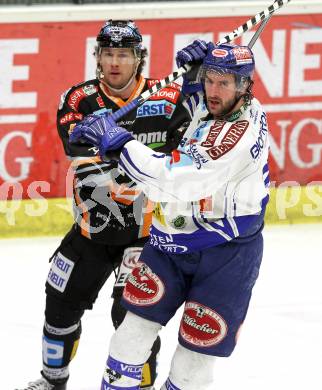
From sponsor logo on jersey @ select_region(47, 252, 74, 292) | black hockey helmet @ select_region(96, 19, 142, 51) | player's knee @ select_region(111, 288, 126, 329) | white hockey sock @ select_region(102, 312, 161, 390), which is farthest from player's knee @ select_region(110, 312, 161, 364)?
black hockey helmet @ select_region(96, 19, 142, 51)

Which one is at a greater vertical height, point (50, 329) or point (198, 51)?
point (198, 51)

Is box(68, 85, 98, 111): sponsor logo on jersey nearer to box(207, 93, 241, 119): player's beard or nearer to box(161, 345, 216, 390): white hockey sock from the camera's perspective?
box(207, 93, 241, 119): player's beard

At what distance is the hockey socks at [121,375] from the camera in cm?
448

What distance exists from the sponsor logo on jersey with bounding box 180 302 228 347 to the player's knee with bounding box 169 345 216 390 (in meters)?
0.06

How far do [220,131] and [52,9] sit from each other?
10.6 feet

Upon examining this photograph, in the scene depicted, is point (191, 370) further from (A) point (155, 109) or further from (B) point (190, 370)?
(A) point (155, 109)

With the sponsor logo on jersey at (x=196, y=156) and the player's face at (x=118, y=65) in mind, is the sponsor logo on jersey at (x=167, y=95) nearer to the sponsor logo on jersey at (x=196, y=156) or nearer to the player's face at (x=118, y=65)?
the player's face at (x=118, y=65)

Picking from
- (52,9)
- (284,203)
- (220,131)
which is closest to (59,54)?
(52,9)

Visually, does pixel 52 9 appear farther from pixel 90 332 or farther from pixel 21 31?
pixel 90 332

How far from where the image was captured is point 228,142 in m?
4.25

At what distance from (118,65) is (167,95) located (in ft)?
0.82

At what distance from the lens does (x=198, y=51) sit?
4805 millimetres

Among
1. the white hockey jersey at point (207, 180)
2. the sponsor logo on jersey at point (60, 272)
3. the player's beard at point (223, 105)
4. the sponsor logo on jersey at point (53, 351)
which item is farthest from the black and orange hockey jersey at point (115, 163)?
the player's beard at point (223, 105)

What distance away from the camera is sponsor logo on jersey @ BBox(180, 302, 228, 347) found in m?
4.45
